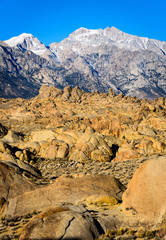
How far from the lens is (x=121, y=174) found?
36125 mm

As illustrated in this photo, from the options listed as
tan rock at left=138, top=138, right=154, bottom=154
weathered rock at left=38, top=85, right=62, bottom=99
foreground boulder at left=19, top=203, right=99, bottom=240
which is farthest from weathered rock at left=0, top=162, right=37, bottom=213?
weathered rock at left=38, top=85, right=62, bottom=99

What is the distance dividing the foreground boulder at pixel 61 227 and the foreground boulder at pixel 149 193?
4.15 metres

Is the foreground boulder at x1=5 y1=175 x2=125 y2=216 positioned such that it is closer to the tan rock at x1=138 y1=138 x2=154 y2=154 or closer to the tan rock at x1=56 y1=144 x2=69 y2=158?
the tan rock at x1=56 y1=144 x2=69 y2=158

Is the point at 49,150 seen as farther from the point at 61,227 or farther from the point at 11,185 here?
the point at 61,227

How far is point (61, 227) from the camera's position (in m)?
13.8

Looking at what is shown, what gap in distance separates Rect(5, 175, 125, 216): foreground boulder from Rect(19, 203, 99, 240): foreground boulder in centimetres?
636

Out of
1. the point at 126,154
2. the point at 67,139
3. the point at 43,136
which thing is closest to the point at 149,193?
the point at 126,154

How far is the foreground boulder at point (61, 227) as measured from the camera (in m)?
13.3

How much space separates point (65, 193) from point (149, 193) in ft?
28.4

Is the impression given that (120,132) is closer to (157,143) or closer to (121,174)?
(157,143)

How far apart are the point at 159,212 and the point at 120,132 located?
157 ft

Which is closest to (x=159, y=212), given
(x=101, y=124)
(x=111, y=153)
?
(x=111, y=153)

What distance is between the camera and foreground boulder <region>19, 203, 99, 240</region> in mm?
13344

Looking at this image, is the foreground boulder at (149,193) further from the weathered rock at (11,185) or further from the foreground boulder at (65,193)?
the weathered rock at (11,185)
